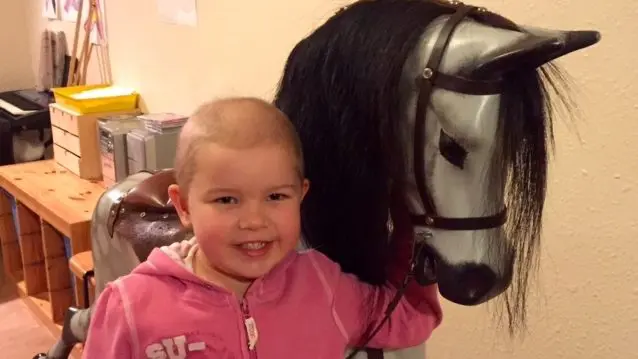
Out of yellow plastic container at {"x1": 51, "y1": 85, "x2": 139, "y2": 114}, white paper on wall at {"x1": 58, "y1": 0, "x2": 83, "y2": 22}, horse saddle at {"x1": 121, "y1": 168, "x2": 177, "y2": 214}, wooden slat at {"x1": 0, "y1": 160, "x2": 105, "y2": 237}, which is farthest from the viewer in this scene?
white paper on wall at {"x1": 58, "y1": 0, "x2": 83, "y2": 22}

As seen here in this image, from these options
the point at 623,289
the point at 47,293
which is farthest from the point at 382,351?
the point at 47,293

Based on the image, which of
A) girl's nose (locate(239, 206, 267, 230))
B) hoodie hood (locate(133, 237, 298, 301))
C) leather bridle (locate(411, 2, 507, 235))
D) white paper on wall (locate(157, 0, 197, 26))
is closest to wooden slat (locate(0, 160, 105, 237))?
white paper on wall (locate(157, 0, 197, 26))

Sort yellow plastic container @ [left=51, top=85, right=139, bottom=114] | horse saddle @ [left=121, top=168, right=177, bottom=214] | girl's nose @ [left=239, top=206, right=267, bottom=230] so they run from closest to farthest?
girl's nose @ [left=239, top=206, right=267, bottom=230]
horse saddle @ [left=121, top=168, right=177, bottom=214]
yellow plastic container @ [left=51, top=85, right=139, bottom=114]

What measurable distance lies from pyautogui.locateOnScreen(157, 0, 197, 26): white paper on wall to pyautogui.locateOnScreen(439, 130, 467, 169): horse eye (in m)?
1.38

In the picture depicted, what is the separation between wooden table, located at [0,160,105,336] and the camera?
1892 mm

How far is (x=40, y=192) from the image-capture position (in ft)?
6.77

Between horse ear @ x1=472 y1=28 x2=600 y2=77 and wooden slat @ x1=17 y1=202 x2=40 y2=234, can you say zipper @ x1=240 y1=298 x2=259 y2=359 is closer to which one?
horse ear @ x1=472 y1=28 x2=600 y2=77

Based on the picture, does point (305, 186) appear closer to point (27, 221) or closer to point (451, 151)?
point (451, 151)

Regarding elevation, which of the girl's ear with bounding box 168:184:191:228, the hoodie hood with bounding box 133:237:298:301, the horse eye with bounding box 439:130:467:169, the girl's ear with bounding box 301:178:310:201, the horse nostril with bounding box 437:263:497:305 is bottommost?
the hoodie hood with bounding box 133:237:298:301

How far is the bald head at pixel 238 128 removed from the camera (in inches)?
27.1

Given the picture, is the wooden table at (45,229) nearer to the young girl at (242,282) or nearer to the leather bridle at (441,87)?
the young girl at (242,282)

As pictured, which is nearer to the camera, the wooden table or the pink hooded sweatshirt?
the pink hooded sweatshirt

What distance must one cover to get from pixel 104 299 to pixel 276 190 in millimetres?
208

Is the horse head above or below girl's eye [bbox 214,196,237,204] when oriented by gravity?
above
